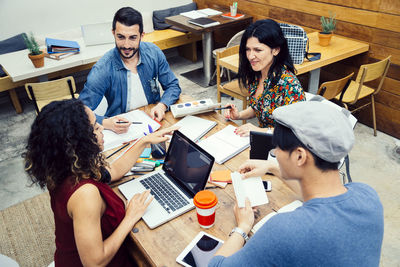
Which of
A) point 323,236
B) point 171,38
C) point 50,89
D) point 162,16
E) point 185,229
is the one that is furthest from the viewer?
point 162,16

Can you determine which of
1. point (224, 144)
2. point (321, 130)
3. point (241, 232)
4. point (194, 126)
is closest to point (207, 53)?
point (194, 126)

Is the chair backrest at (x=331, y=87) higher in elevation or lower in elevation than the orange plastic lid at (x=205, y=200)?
lower

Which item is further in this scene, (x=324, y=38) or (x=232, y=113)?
(x=324, y=38)

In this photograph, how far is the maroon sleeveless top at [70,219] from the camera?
126 centimetres

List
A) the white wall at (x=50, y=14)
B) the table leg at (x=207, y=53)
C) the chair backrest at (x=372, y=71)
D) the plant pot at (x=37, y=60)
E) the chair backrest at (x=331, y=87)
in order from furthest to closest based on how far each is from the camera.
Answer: the table leg at (x=207, y=53), the white wall at (x=50, y=14), the plant pot at (x=37, y=60), the chair backrest at (x=372, y=71), the chair backrest at (x=331, y=87)

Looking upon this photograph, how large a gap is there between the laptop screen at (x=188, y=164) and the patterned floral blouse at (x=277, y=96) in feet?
2.95

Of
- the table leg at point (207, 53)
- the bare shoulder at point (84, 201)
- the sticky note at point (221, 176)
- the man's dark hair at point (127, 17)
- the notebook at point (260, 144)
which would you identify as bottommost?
the table leg at point (207, 53)

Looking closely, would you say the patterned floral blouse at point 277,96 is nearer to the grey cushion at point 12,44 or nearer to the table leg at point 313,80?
the table leg at point 313,80

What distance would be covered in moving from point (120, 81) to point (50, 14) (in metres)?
3.20

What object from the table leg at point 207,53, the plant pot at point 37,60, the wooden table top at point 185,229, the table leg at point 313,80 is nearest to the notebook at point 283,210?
the wooden table top at point 185,229

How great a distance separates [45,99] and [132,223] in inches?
93.6

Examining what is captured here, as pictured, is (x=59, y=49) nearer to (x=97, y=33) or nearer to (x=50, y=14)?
(x=97, y=33)

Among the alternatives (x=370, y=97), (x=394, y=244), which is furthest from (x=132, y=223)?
(x=370, y=97)

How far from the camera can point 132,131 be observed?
208 cm
